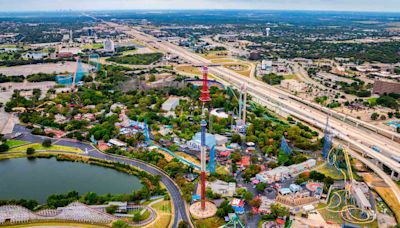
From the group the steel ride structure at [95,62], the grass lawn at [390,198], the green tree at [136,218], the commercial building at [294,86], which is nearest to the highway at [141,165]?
the green tree at [136,218]

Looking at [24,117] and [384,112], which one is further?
[384,112]

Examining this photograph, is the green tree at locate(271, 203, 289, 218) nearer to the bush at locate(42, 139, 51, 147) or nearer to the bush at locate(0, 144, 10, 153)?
the bush at locate(42, 139, 51, 147)

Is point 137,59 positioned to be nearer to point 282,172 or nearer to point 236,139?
point 236,139

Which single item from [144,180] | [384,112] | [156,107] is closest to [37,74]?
[156,107]

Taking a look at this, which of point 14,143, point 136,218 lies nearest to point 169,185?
point 136,218

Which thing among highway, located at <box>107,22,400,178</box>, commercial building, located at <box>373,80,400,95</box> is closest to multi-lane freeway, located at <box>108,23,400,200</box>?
highway, located at <box>107,22,400,178</box>

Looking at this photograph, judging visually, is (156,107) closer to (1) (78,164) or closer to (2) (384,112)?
(1) (78,164)
